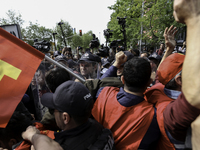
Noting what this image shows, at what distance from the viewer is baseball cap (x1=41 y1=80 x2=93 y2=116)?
1.20 m

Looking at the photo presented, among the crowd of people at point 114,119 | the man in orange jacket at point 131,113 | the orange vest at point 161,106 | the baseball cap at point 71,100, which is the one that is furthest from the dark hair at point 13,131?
the orange vest at point 161,106

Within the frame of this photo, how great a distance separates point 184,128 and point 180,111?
0.15m

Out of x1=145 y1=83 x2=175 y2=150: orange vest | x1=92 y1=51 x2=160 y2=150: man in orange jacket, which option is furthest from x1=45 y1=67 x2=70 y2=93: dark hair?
x1=145 y1=83 x2=175 y2=150: orange vest

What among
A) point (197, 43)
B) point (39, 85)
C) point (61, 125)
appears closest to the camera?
point (197, 43)

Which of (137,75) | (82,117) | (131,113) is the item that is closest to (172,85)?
(137,75)

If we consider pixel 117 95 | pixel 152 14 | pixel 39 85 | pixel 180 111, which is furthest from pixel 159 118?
pixel 152 14

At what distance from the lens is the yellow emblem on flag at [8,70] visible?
1.50 m

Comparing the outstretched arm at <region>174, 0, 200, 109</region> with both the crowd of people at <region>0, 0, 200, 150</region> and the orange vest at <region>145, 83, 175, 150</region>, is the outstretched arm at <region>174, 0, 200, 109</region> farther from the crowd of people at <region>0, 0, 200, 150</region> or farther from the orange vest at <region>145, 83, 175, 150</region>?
the orange vest at <region>145, 83, 175, 150</region>

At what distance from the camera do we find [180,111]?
0.80 metres

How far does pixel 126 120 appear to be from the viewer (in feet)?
4.64

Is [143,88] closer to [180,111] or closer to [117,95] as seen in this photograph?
[117,95]

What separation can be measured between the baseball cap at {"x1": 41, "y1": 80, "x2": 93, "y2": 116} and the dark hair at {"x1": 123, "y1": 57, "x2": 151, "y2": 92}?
0.48 m

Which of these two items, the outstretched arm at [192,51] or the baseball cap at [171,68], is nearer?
the outstretched arm at [192,51]

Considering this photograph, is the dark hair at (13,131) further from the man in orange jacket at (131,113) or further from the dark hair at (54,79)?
the man in orange jacket at (131,113)
